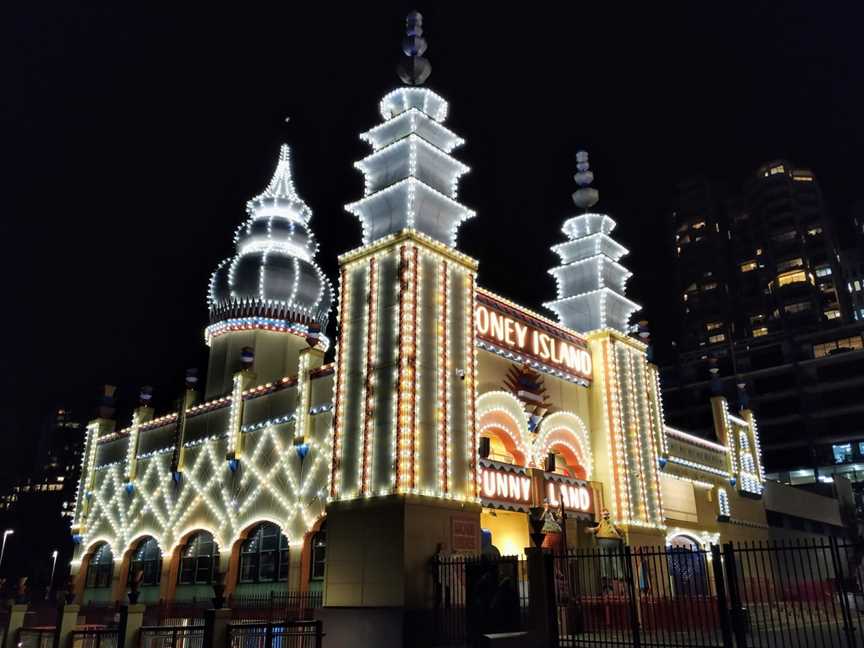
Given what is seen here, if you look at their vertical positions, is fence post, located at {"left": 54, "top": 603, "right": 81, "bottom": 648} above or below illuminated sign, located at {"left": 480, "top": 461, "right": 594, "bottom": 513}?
below

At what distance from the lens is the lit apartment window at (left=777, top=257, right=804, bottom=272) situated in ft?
394

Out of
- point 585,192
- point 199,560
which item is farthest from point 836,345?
point 199,560

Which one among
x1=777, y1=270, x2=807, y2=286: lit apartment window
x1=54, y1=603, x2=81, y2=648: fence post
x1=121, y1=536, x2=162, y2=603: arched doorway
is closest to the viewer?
x1=54, y1=603, x2=81, y2=648: fence post

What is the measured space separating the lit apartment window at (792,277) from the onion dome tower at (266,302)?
4028 inches

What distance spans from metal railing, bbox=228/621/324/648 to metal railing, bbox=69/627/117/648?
3.59 m

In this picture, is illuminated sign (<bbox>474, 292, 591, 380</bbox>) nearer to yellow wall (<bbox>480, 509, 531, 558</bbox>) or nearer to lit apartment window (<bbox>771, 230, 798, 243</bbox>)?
yellow wall (<bbox>480, 509, 531, 558</bbox>)

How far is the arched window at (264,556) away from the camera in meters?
27.5

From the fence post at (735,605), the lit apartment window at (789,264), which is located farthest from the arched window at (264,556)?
the lit apartment window at (789,264)

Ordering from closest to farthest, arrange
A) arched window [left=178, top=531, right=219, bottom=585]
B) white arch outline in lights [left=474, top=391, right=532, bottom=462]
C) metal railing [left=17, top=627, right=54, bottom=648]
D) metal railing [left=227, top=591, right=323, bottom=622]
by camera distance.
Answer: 1. metal railing [left=17, top=627, right=54, bottom=648]
2. metal railing [left=227, top=591, right=323, bottom=622]
3. white arch outline in lights [left=474, top=391, right=532, bottom=462]
4. arched window [left=178, top=531, right=219, bottom=585]

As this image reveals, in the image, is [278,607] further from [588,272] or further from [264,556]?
[588,272]

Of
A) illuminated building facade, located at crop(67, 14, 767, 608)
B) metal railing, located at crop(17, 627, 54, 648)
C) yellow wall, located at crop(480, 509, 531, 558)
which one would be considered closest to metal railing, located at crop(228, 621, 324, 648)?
illuminated building facade, located at crop(67, 14, 767, 608)

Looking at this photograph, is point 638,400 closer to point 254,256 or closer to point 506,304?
point 506,304

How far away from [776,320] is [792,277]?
7.64 m

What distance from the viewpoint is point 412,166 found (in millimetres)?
26203
